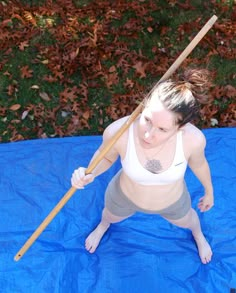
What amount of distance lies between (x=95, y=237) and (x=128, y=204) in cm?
50

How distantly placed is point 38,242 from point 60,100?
138 cm

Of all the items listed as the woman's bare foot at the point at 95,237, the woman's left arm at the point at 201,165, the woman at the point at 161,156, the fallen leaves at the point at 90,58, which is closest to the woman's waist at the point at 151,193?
the woman at the point at 161,156

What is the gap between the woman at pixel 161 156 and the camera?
167cm

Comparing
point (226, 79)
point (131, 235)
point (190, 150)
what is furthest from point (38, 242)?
point (226, 79)

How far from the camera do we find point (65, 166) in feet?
9.90

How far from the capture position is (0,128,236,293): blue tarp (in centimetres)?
249

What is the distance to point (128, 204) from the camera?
226 centimetres

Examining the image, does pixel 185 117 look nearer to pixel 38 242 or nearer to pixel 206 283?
pixel 206 283

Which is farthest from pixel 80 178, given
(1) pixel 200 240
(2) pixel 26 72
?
(2) pixel 26 72

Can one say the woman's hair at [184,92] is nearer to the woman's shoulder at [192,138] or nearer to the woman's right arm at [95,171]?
the woman's shoulder at [192,138]

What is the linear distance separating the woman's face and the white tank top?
0.46 feet

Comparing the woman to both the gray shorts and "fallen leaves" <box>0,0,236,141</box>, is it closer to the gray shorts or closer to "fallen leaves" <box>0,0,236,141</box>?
the gray shorts

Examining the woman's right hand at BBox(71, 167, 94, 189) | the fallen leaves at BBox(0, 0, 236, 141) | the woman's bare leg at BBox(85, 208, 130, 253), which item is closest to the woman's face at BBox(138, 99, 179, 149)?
the woman's right hand at BBox(71, 167, 94, 189)

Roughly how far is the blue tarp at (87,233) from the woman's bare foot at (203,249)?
0.13ft
